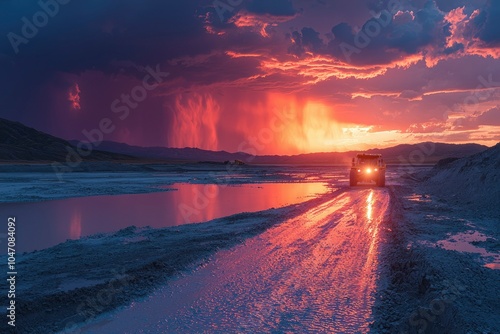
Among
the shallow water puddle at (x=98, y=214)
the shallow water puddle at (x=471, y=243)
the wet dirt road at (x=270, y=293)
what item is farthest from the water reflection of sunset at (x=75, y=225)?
the shallow water puddle at (x=471, y=243)

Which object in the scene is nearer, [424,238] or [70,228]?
[424,238]

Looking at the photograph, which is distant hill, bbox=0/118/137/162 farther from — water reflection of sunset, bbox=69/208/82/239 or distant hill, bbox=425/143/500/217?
distant hill, bbox=425/143/500/217

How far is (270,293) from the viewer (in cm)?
816

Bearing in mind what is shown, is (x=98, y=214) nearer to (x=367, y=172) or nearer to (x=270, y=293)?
(x=270, y=293)

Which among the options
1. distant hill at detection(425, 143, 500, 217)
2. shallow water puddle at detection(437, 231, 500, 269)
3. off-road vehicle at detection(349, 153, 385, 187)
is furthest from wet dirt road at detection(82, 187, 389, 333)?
off-road vehicle at detection(349, 153, 385, 187)

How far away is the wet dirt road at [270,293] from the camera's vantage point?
6.81 m

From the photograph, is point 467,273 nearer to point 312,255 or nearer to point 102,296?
point 312,255

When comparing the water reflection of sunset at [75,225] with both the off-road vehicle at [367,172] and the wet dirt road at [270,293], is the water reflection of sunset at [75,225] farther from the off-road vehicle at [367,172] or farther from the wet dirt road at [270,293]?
the off-road vehicle at [367,172]

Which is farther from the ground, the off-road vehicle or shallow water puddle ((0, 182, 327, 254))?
the off-road vehicle

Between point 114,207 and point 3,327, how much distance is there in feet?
62.6

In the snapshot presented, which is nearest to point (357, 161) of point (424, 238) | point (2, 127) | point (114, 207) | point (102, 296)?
point (114, 207)

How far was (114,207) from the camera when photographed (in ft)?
83.9

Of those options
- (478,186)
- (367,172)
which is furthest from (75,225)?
(367,172)

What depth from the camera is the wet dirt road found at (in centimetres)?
681
